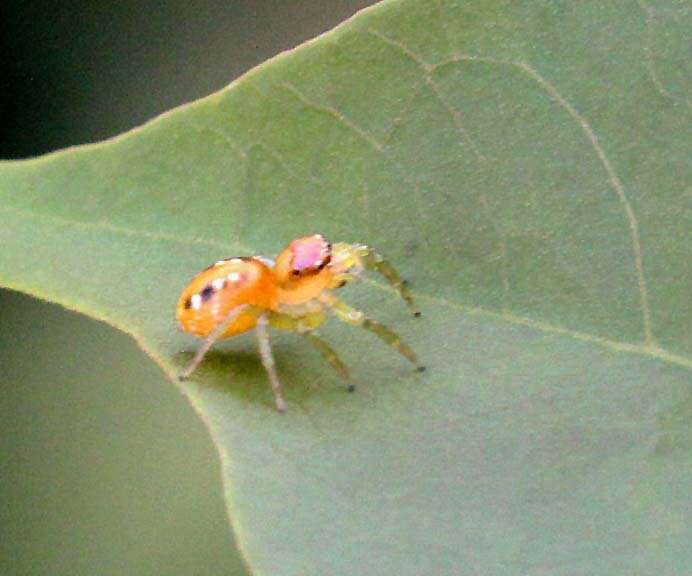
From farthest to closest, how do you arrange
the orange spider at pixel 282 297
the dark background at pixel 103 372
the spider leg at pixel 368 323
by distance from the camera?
the dark background at pixel 103 372
the orange spider at pixel 282 297
the spider leg at pixel 368 323

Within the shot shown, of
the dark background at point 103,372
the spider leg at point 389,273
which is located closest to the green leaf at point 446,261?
the spider leg at point 389,273

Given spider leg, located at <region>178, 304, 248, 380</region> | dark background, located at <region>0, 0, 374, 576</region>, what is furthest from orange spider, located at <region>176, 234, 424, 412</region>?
dark background, located at <region>0, 0, 374, 576</region>

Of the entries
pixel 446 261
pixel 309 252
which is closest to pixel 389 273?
pixel 446 261

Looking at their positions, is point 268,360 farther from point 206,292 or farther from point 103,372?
point 103,372

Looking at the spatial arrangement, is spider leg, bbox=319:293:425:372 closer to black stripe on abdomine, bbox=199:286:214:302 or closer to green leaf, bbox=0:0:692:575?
green leaf, bbox=0:0:692:575

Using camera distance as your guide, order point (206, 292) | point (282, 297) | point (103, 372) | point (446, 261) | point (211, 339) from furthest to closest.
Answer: point (103, 372) < point (282, 297) < point (211, 339) < point (206, 292) < point (446, 261)

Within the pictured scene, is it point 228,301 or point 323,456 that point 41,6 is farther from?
point 323,456

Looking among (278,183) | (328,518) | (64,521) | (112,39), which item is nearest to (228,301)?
(278,183)

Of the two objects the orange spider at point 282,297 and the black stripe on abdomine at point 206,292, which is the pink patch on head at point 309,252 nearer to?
the orange spider at point 282,297
